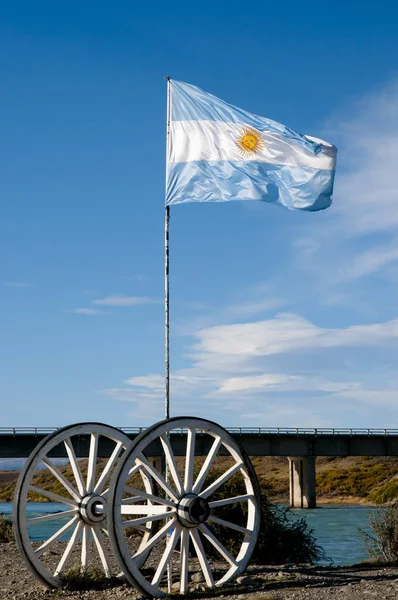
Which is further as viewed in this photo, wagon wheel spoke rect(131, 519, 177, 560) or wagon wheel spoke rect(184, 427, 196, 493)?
wagon wheel spoke rect(184, 427, 196, 493)

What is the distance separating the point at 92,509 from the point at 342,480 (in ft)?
242

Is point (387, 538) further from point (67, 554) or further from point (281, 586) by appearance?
point (67, 554)

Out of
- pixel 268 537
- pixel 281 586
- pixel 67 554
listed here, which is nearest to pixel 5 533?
pixel 268 537

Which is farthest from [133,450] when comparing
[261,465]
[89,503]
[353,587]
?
[261,465]

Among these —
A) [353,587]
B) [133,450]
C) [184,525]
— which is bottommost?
[353,587]

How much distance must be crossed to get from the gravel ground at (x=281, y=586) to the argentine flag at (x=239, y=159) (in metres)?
8.00

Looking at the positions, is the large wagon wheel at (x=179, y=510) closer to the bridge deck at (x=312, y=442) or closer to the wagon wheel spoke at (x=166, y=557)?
the wagon wheel spoke at (x=166, y=557)

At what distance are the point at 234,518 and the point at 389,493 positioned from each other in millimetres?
50250

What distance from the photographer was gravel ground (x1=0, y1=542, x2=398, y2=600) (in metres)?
15.6

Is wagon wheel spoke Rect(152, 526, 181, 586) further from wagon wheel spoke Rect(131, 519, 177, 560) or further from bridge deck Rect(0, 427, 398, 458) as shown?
bridge deck Rect(0, 427, 398, 458)

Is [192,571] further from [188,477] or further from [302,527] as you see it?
[302,527]

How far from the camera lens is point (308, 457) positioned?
69812 mm

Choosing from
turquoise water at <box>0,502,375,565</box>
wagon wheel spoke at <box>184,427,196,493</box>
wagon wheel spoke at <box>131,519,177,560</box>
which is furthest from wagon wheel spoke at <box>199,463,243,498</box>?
turquoise water at <box>0,502,375,565</box>

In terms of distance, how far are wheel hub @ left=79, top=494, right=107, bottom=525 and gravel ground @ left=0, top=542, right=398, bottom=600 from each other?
1349mm
